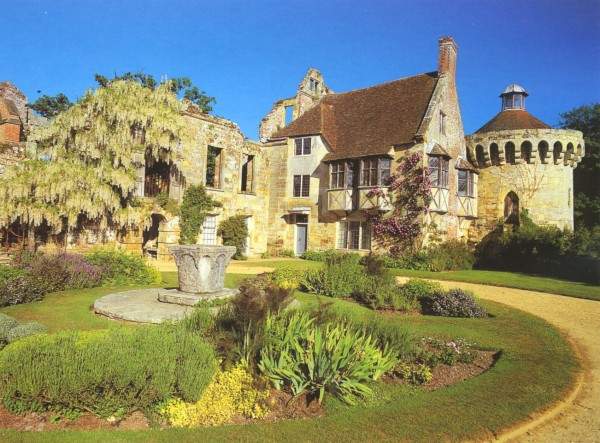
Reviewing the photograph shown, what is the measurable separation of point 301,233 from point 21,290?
58.4 feet

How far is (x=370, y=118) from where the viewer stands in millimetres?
25516

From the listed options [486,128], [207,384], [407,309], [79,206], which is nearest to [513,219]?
[486,128]

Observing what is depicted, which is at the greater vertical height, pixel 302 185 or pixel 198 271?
pixel 302 185

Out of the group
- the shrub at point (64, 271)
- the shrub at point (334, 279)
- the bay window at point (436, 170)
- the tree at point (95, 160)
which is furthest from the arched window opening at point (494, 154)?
the shrub at point (64, 271)

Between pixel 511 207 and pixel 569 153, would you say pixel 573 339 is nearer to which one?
pixel 511 207

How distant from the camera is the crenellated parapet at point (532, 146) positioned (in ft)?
80.9

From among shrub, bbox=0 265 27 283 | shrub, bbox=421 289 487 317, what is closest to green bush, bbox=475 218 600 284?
shrub, bbox=421 289 487 317

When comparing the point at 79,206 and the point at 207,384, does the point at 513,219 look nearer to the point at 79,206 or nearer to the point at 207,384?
the point at 79,206

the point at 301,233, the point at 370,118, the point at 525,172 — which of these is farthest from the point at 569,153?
the point at 301,233

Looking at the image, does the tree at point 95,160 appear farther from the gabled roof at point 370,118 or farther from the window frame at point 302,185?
the gabled roof at point 370,118

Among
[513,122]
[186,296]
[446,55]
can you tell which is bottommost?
[186,296]

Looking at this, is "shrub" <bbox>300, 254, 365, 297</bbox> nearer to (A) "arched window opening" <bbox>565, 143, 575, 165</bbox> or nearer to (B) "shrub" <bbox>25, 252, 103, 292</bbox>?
(B) "shrub" <bbox>25, 252, 103, 292</bbox>

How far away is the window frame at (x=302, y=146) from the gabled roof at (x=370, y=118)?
1.10ft

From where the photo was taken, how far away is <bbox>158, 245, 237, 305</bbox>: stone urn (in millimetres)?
9453
